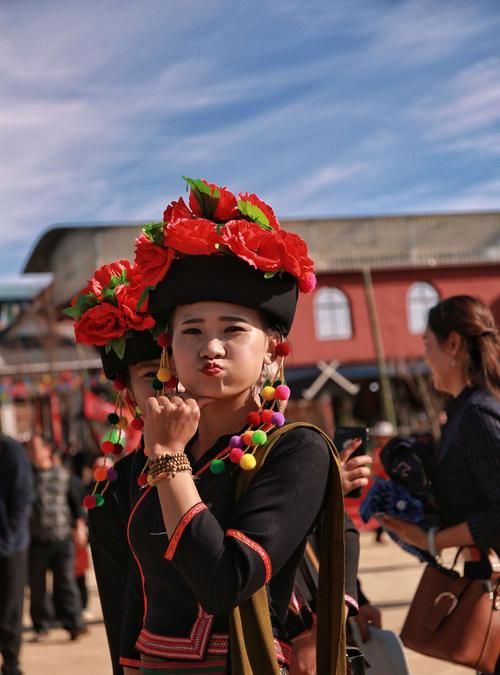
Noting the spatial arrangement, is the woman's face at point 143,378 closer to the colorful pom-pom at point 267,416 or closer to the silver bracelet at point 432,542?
the colorful pom-pom at point 267,416

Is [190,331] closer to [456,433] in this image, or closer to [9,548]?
[456,433]

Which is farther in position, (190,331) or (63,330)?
(63,330)

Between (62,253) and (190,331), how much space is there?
109 feet

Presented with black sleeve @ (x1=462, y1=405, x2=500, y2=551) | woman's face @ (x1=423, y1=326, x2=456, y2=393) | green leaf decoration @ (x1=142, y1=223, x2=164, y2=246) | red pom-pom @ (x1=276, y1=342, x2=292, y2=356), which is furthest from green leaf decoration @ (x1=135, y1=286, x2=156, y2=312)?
woman's face @ (x1=423, y1=326, x2=456, y2=393)

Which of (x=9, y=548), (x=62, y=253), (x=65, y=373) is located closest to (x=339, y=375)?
(x=65, y=373)

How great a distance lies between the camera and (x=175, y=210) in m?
2.49

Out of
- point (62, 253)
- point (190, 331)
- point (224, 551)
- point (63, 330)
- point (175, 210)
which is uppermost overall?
point (62, 253)

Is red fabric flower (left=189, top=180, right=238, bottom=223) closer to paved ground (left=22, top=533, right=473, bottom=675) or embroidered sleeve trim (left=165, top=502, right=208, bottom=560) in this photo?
embroidered sleeve trim (left=165, top=502, right=208, bottom=560)

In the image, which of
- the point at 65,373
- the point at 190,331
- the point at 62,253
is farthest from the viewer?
the point at 62,253

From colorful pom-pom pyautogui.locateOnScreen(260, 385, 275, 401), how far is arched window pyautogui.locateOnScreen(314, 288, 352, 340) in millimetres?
27030

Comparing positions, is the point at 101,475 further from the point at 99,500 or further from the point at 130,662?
the point at 130,662

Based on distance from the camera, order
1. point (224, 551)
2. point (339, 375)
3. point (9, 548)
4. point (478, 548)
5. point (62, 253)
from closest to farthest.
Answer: point (224, 551), point (478, 548), point (9, 548), point (339, 375), point (62, 253)

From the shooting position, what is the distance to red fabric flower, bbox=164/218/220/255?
2314mm

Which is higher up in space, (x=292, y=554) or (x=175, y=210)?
(x=175, y=210)
